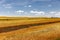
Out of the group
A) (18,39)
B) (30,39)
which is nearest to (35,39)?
(30,39)

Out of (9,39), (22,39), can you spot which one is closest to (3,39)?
(9,39)

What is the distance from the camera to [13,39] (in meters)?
15.4

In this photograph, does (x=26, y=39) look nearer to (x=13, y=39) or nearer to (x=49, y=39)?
(x=13, y=39)

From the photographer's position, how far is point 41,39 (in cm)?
1561

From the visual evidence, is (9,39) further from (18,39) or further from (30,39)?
(30,39)

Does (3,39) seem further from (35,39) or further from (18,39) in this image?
(35,39)

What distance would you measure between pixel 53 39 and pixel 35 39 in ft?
5.63

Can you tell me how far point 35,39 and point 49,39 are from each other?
134 centimetres

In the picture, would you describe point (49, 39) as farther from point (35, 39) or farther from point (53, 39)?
point (35, 39)

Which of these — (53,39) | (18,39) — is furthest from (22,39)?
(53,39)

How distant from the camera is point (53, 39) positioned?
611 inches

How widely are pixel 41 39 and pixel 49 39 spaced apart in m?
0.76

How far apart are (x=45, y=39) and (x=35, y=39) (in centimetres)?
97

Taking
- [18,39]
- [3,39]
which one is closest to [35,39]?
[18,39]
